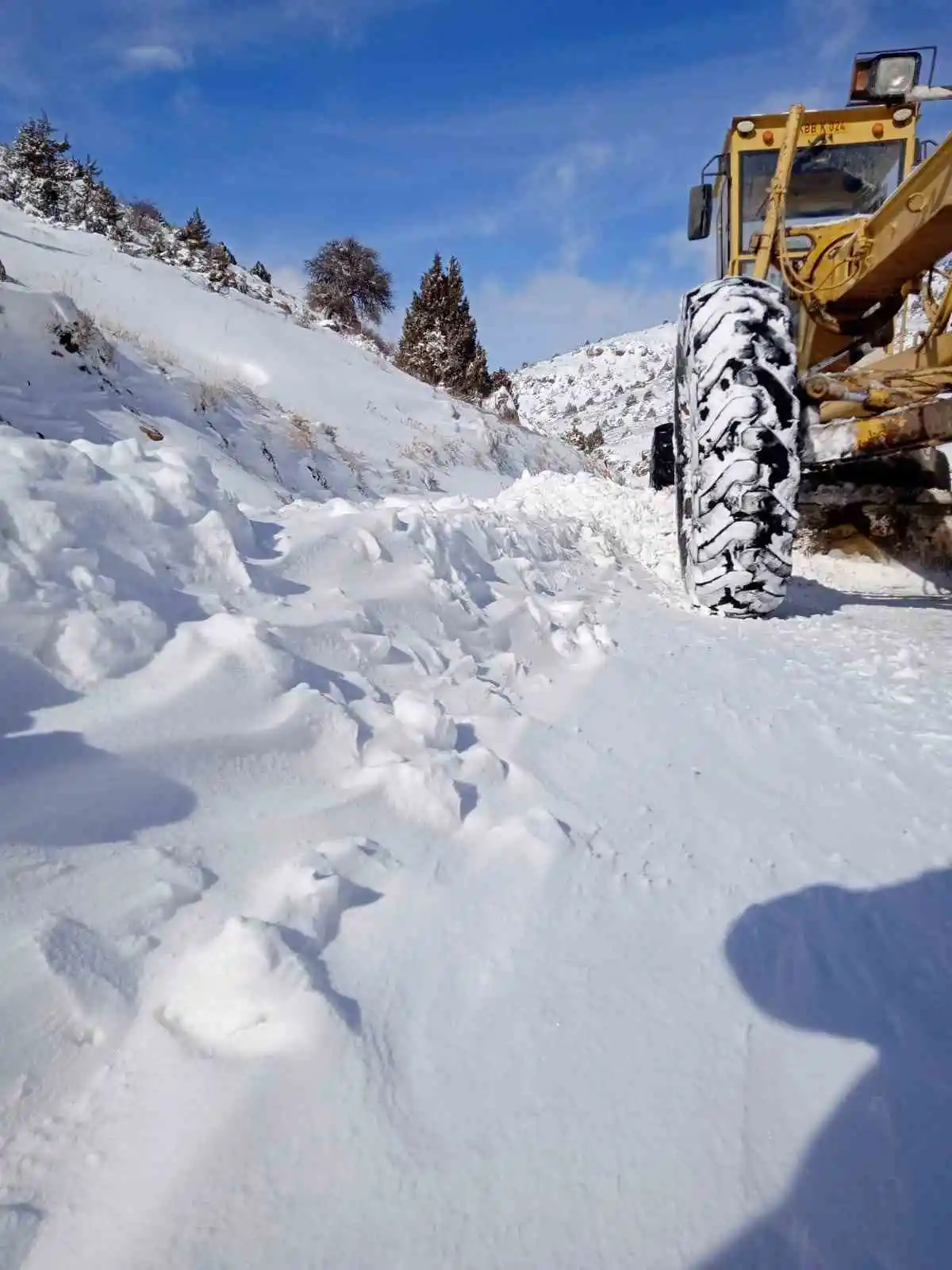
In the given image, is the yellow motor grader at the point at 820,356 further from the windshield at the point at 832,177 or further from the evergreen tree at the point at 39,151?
the evergreen tree at the point at 39,151

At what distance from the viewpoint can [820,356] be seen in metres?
4.88

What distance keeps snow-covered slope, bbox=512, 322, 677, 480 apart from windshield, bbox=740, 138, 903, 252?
27.3m

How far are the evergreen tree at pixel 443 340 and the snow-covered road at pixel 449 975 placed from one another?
52.7ft

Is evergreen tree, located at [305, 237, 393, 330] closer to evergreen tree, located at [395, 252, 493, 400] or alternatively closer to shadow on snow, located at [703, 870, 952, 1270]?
evergreen tree, located at [395, 252, 493, 400]

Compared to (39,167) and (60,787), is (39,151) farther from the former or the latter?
(60,787)

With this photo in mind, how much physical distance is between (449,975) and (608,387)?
61490mm

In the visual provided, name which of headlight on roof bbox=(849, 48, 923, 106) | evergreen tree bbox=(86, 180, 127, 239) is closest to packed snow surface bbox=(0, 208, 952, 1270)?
headlight on roof bbox=(849, 48, 923, 106)

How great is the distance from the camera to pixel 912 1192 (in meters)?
0.96

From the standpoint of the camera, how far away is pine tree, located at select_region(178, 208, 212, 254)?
17.8m

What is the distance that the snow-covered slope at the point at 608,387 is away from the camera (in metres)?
40.3

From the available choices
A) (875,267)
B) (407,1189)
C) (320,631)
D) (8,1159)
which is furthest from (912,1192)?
(875,267)

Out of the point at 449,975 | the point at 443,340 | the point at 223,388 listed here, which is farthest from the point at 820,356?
the point at 443,340

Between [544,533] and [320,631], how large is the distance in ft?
8.01

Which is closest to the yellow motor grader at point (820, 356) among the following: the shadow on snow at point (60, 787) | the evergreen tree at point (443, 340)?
the shadow on snow at point (60, 787)
